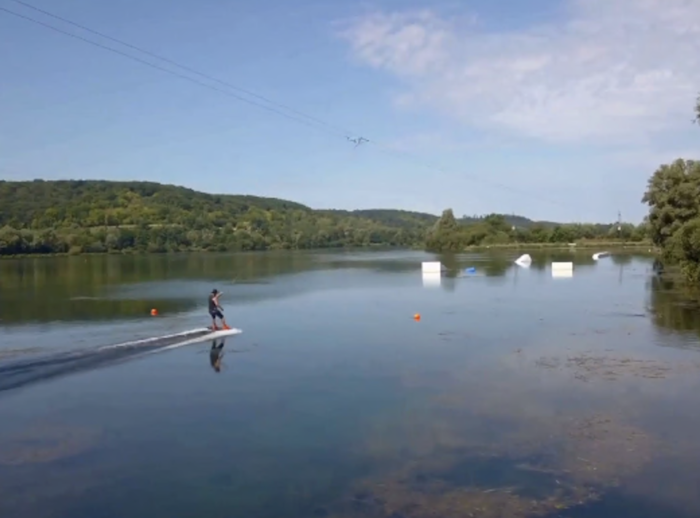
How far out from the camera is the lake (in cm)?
1262

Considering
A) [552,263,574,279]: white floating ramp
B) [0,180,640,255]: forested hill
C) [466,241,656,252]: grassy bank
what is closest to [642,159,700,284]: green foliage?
[552,263,574,279]: white floating ramp

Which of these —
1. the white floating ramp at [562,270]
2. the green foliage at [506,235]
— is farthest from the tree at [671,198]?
the green foliage at [506,235]

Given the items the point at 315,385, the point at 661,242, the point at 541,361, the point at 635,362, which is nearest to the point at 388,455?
the point at 315,385

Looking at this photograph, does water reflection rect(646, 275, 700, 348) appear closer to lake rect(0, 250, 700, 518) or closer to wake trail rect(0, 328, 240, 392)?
lake rect(0, 250, 700, 518)

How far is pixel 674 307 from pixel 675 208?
30.7 m

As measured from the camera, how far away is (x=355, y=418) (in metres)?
17.7

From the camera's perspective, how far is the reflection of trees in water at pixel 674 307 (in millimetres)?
34469

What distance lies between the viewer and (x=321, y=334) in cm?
3272

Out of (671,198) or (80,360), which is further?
(671,198)

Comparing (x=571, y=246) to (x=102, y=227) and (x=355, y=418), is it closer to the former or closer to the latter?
(x=102, y=227)

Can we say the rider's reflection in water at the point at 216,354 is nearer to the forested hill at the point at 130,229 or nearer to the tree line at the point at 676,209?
the tree line at the point at 676,209

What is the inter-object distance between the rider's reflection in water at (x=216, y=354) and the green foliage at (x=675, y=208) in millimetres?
39556

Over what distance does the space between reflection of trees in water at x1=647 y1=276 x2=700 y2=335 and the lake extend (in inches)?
17.3

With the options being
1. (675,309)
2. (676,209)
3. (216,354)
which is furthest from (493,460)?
(676,209)
